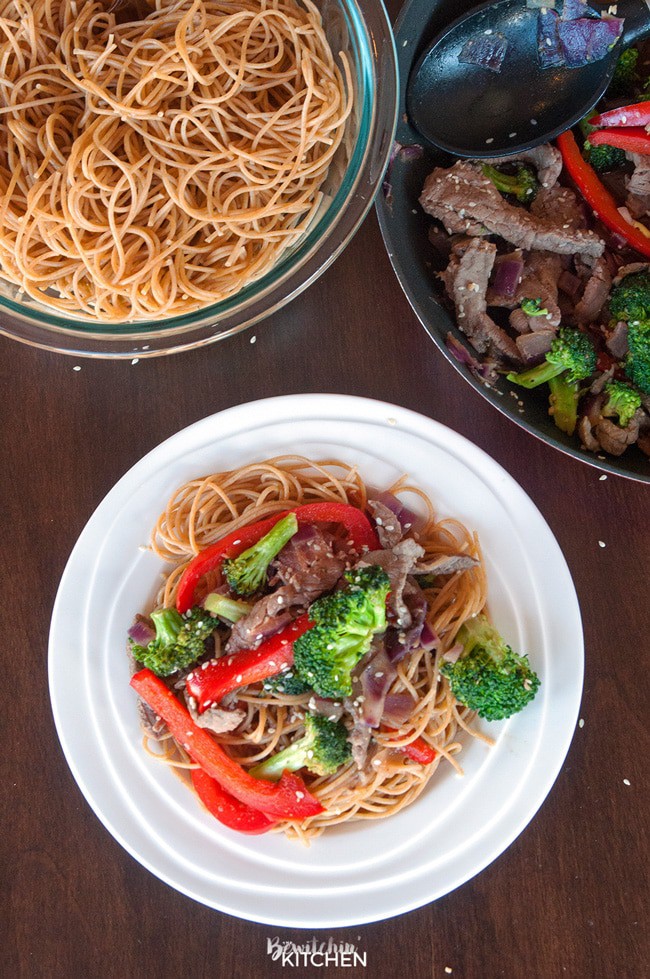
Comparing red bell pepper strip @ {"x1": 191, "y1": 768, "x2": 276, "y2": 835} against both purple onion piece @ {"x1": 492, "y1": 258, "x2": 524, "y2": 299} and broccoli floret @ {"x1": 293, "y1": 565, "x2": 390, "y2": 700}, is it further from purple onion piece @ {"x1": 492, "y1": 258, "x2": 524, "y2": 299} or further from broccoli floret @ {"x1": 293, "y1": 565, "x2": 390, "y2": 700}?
purple onion piece @ {"x1": 492, "y1": 258, "x2": 524, "y2": 299}

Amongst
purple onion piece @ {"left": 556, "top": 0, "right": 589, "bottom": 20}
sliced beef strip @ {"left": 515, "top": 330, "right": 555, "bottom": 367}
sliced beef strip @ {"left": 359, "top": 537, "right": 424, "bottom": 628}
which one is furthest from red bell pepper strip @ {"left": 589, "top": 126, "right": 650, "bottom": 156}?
sliced beef strip @ {"left": 359, "top": 537, "right": 424, "bottom": 628}


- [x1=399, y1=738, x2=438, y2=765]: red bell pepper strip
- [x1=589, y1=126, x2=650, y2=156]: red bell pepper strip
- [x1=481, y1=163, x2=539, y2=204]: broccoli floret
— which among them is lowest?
[x1=399, y1=738, x2=438, y2=765]: red bell pepper strip

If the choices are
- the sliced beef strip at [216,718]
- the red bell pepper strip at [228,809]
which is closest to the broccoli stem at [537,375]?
the sliced beef strip at [216,718]

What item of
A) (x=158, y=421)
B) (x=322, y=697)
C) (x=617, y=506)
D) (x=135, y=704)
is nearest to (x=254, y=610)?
(x=322, y=697)

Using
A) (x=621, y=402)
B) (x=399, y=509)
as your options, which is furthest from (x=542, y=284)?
(x=399, y=509)

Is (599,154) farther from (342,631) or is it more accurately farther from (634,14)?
(342,631)

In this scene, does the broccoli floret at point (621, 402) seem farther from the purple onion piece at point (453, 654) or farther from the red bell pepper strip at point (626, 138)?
the purple onion piece at point (453, 654)

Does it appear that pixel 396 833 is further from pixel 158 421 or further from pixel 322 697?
pixel 158 421
